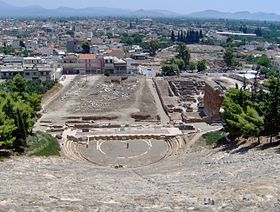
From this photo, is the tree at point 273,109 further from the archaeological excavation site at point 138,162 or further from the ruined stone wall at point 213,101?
the ruined stone wall at point 213,101

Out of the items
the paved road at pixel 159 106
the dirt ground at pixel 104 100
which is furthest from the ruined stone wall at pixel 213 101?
the dirt ground at pixel 104 100

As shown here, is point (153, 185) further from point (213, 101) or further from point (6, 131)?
point (213, 101)

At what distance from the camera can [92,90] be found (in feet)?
260

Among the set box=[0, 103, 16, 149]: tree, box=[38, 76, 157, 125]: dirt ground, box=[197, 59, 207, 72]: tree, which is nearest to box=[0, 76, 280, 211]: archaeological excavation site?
box=[38, 76, 157, 125]: dirt ground

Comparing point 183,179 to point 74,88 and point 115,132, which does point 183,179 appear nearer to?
point 115,132

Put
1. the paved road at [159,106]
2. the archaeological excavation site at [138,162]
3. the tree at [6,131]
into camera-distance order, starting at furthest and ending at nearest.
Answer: the paved road at [159,106], the tree at [6,131], the archaeological excavation site at [138,162]

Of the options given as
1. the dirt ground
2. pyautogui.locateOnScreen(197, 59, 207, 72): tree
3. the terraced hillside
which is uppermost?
the terraced hillside

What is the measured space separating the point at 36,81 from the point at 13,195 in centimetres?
6344

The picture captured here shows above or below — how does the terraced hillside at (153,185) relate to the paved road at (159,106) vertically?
above

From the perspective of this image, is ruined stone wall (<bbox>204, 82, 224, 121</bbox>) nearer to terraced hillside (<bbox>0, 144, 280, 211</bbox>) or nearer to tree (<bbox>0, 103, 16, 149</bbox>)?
terraced hillside (<bbox>0, 144, 280, 211</bbox>)

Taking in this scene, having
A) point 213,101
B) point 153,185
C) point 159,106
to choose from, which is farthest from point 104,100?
point 153,185

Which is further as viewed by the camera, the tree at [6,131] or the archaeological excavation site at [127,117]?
the archaeological excavation site at [127,117]

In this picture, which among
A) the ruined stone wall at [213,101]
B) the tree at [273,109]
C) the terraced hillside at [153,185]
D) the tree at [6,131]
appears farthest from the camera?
the ruined stone wall at [213,101]

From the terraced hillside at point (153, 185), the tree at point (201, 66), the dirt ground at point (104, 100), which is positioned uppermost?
the terraced hillside at point (153, 185)
